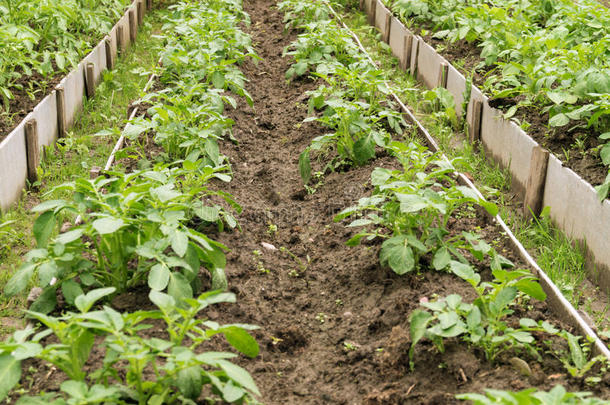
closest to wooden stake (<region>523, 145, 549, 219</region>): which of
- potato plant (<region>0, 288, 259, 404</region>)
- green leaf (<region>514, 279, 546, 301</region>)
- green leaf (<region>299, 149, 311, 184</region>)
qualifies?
green leaf (<region>299, 149, 311, 184</region>)

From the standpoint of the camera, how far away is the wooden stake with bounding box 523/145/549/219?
453 cm

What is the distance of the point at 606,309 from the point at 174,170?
222 cm

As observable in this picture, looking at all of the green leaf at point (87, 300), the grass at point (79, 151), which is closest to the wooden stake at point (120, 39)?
the grass at point (79, 151)

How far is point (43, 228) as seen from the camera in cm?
320

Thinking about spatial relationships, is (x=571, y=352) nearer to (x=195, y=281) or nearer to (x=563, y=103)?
(x=195, y=281)

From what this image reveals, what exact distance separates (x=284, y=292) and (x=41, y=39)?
12.1 ft

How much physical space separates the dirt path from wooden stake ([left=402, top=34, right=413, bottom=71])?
231cm

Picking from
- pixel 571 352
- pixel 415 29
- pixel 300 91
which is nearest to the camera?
pixel 571 352

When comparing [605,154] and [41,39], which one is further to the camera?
[41,39]

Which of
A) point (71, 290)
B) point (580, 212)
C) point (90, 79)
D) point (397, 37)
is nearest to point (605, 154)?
point (580, 212)

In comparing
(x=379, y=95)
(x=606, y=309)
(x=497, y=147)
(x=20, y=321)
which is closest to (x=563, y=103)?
(x=497, y=147)

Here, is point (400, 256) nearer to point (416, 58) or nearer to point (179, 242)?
point (179, 242)

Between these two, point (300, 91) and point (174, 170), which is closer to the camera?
point (174, 170)

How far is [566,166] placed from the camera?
14.5ft
